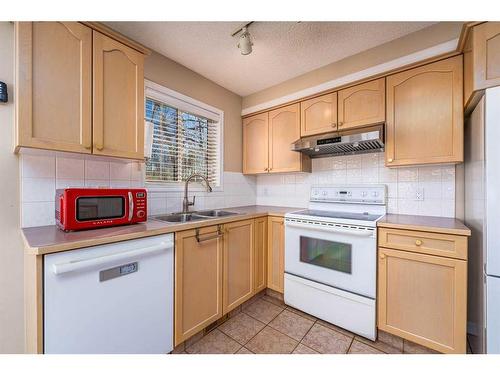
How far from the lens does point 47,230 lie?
3.99ft

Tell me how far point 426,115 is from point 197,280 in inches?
82.9

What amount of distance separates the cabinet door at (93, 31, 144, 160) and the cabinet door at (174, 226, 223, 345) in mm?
710

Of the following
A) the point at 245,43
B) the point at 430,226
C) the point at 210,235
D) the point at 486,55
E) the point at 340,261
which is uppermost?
the point at 245,43

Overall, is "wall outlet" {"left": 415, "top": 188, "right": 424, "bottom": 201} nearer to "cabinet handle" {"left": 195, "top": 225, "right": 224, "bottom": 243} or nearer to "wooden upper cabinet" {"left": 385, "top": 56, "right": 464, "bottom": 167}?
"wooden upper cabinet" {"left": 385, "top": 56, "right": 464, "bottom": 167}

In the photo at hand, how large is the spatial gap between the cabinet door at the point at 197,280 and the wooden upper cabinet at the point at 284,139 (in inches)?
45.3

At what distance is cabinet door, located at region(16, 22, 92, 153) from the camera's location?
1.06m

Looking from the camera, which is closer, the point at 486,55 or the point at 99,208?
the point at 486,55

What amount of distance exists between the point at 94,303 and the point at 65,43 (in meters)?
1.40

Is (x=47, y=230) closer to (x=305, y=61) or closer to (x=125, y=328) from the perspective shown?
(x=125, y=328)

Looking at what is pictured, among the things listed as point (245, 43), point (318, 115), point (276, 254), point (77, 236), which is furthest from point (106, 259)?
point (318, 115)

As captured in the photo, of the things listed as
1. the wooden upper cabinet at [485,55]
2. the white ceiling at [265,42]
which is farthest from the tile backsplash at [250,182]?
the white ceiling at [265,42]

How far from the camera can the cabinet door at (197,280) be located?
→ 1417 mm

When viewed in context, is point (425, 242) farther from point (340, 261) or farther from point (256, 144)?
point (256, 144)

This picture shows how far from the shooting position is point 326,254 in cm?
176
